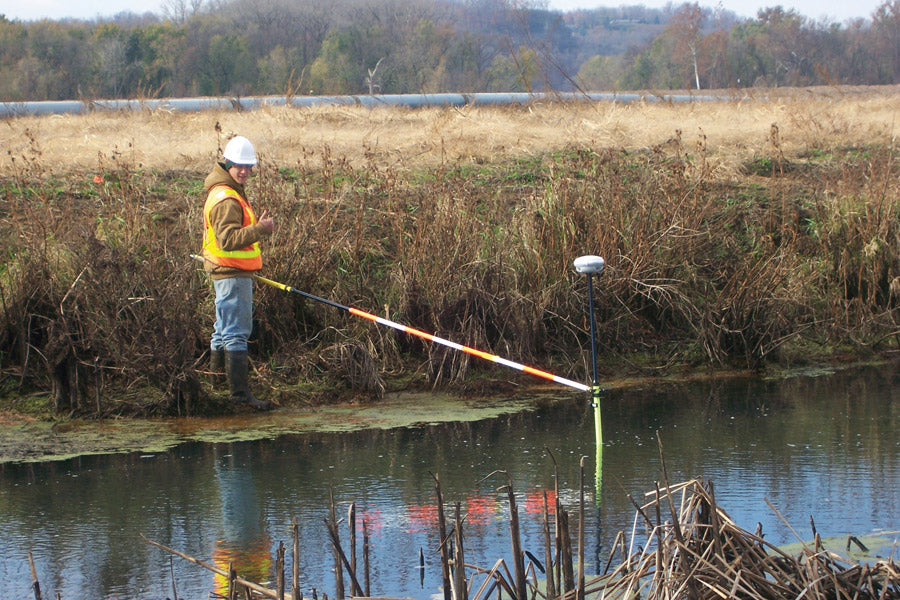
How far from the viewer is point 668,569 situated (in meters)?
4.34

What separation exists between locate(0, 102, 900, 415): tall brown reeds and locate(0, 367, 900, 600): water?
122 centimetres

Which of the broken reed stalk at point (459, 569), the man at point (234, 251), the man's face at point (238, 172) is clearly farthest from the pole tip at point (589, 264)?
the broken reed stalk at point (459, 569)

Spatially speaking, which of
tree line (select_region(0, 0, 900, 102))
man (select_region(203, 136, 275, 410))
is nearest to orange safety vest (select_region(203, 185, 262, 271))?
man (select_region(203, 136, 275, 410))

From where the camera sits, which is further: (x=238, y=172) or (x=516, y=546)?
(x=238, y=172)

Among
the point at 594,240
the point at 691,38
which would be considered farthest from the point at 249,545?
the point at 691,38

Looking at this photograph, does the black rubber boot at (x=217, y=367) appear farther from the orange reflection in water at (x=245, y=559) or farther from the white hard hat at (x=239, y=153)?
the orange reflection in water at (x=245, y=559)

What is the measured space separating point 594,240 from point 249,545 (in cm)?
557

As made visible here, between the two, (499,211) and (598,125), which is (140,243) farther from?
(598,125)

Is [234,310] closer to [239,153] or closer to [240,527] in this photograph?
[239,153]

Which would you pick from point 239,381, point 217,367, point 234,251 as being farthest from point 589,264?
point 217,367

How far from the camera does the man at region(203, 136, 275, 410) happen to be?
28.7 ft

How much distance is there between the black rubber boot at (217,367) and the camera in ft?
30.6

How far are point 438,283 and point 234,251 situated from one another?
2078mm

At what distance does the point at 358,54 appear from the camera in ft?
162
